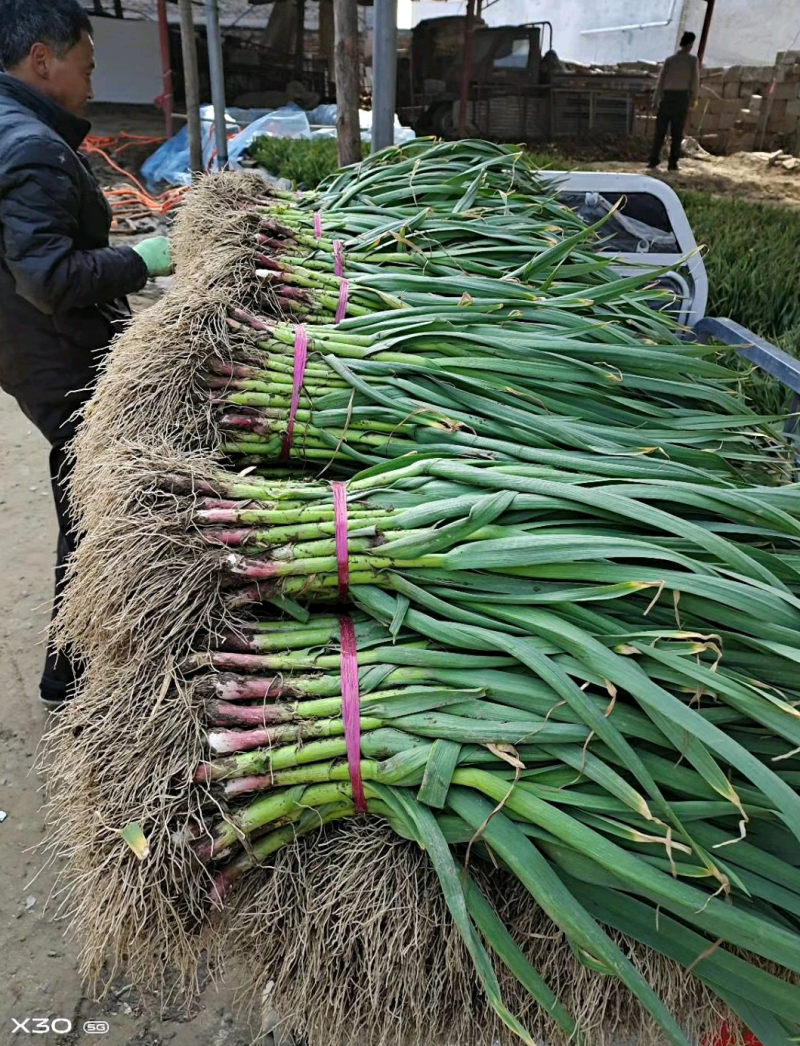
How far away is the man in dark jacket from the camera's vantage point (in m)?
1.86

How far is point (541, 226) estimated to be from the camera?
2.00m

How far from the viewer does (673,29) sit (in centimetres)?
1516

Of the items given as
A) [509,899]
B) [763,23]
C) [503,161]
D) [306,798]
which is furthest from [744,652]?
[763,23]

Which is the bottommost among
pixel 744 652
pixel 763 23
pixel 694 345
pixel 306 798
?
pixel 306 798

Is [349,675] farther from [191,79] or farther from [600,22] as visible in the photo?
[600,22]

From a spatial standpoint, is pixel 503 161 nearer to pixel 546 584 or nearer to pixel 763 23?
pixel 546 584

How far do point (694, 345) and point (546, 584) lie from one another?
802 millimetres

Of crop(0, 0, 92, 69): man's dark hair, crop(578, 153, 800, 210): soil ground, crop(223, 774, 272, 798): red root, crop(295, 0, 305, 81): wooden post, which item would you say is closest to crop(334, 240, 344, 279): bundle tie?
crop(0, 0, 92, 69): man's dark hair

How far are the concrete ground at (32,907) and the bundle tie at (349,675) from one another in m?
0.78

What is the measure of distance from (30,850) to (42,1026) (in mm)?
522

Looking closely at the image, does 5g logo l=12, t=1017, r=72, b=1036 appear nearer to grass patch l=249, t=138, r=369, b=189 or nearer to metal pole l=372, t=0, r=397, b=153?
metal pole l=372, t=0, r=397, b=153

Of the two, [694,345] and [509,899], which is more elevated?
[694,345]

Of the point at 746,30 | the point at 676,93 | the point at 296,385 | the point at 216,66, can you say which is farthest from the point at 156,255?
the point at 746,30

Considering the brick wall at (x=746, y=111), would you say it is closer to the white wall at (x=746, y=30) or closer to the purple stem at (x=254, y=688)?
the white wall at (x=746, y=30)
